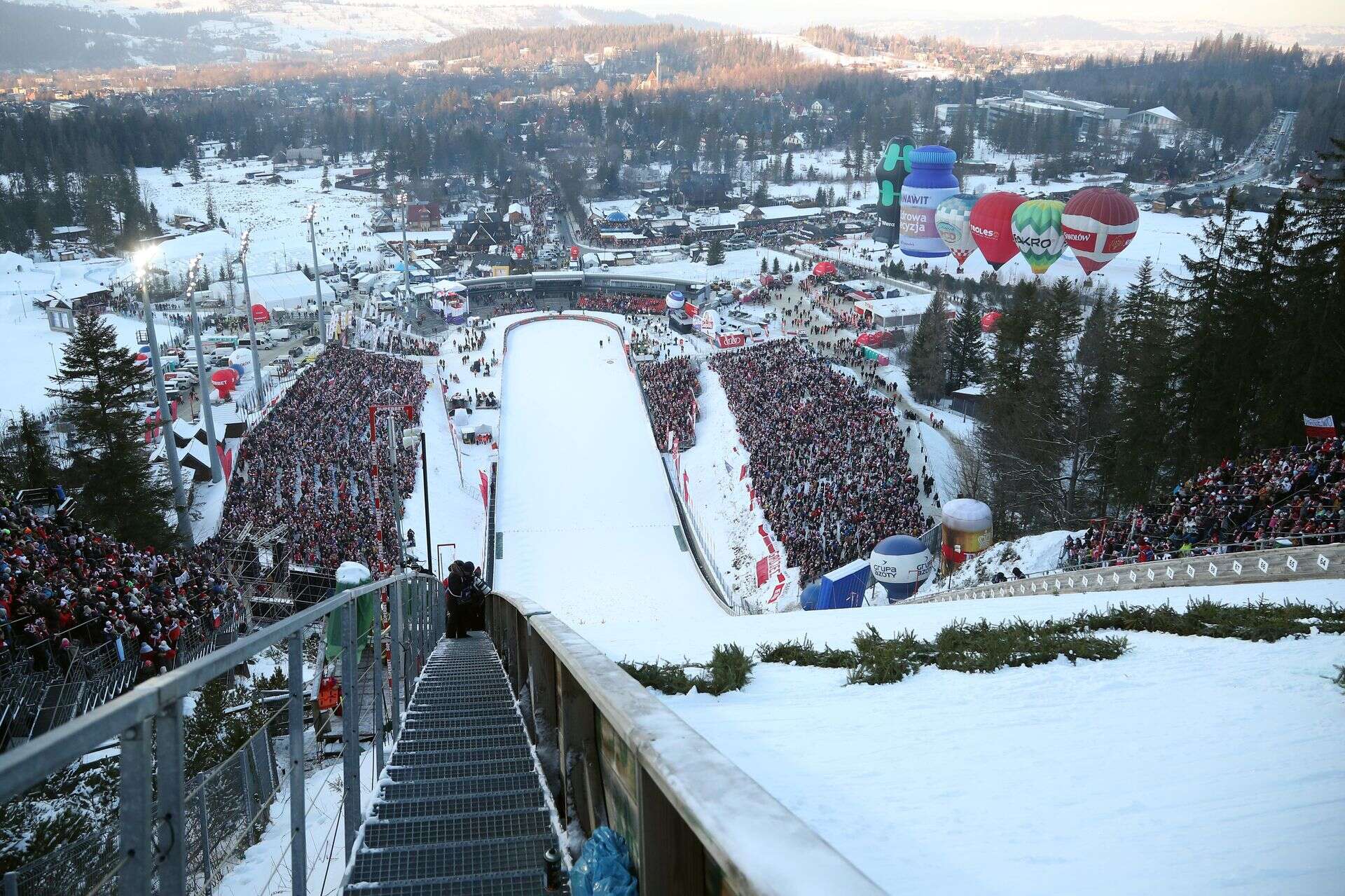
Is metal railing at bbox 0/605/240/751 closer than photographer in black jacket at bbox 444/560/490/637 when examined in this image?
Yes

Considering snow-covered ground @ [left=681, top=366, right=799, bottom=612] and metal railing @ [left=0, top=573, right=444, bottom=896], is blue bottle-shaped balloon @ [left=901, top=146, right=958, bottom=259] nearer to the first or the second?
snow-covered ground @ [left=681, top=366, right=799, bottom=612]

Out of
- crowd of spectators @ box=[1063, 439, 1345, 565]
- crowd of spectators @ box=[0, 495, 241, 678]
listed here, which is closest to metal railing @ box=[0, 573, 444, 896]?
crowd of spectators @ box=[0, 495, 241, 678]

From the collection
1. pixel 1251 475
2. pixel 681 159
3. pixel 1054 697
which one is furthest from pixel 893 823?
pixel 681 159

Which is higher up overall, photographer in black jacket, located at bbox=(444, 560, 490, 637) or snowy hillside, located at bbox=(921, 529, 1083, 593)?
photographer in black jacket, located at bbox=(444, 560, 490, 637)

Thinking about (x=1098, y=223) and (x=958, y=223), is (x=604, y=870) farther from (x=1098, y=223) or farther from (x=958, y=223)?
(x=958, y=223)

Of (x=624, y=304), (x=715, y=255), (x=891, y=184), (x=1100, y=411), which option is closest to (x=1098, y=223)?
(x=1100, y=411)

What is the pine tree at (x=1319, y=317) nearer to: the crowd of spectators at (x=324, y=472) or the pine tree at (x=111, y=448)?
A: the crowd of spectators at (x=324, y=472)
